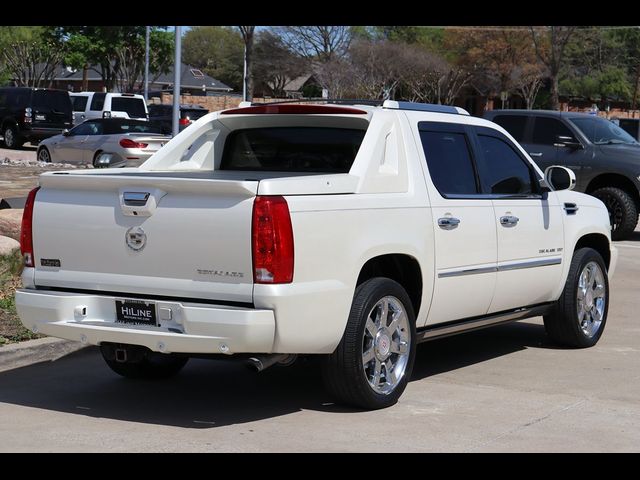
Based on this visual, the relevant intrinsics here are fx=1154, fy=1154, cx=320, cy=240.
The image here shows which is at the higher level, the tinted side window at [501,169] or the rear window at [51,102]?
the rear window at [51,102]

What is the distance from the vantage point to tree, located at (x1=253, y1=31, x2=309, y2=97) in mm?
70688

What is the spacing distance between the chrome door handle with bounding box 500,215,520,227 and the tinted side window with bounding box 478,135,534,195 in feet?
0.69

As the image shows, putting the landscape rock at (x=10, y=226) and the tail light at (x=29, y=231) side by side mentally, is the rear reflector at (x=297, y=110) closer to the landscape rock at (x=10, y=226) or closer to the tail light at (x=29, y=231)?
the tail light at (x=29, y=231)

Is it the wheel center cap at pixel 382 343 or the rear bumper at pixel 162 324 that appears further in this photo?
the wheel center cap at pixel 382 343

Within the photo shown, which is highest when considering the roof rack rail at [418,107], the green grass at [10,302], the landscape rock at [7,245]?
the roof rack rail at [418,107]

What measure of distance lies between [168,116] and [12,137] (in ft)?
18.4

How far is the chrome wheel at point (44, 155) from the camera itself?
93.2 feet

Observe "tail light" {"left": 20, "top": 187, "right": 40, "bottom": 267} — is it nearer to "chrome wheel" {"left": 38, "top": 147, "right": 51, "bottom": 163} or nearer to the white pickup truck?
the white pickup truck

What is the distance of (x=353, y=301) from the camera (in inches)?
265

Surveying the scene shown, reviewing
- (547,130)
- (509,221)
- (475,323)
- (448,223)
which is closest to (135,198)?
(448,223)

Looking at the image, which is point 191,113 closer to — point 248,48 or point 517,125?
point 248,48

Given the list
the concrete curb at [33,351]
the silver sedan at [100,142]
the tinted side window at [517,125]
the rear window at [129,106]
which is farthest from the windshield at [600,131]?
the rear window at [129,106]

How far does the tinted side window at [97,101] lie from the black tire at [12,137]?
3.65 metres
